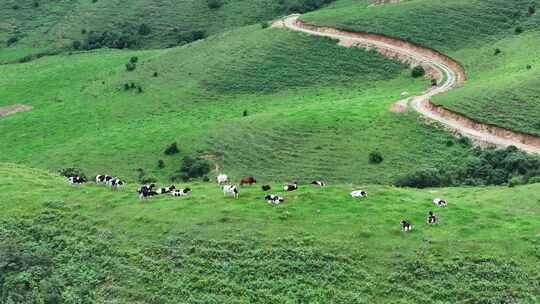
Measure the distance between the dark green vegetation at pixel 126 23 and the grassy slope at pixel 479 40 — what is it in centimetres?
2886

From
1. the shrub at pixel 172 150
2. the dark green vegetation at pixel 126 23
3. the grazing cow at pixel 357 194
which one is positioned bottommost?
the dark green vegetation at pixel 126 23

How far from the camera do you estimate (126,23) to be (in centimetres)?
14900

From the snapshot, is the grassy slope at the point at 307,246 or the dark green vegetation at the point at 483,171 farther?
the dark green vegetation at the point at 483,171

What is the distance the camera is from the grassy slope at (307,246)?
3662 centimetres

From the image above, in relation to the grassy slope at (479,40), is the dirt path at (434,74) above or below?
below

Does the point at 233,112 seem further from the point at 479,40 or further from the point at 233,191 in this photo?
the point at 233,191

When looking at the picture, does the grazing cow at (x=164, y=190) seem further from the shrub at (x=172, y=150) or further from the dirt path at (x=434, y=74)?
the dirt path at (x=434, y=74)

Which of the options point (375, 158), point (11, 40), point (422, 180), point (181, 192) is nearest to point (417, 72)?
point (375, 158)

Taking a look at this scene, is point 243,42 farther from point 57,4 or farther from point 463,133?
point 57,4

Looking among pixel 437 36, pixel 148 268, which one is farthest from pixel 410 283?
pixel 437 36

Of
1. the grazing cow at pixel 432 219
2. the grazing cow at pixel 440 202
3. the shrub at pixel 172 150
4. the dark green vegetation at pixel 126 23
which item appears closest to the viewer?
the grazing cow at pixel 432 219

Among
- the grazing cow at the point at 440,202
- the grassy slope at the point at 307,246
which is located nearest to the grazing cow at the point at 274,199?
the grassy slope at the point at 307,246

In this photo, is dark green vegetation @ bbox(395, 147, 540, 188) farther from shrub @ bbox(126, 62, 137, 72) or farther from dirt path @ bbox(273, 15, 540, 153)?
shrub @ bbox(126, 62, 137, 72)

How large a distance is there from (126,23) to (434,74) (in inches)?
3216
